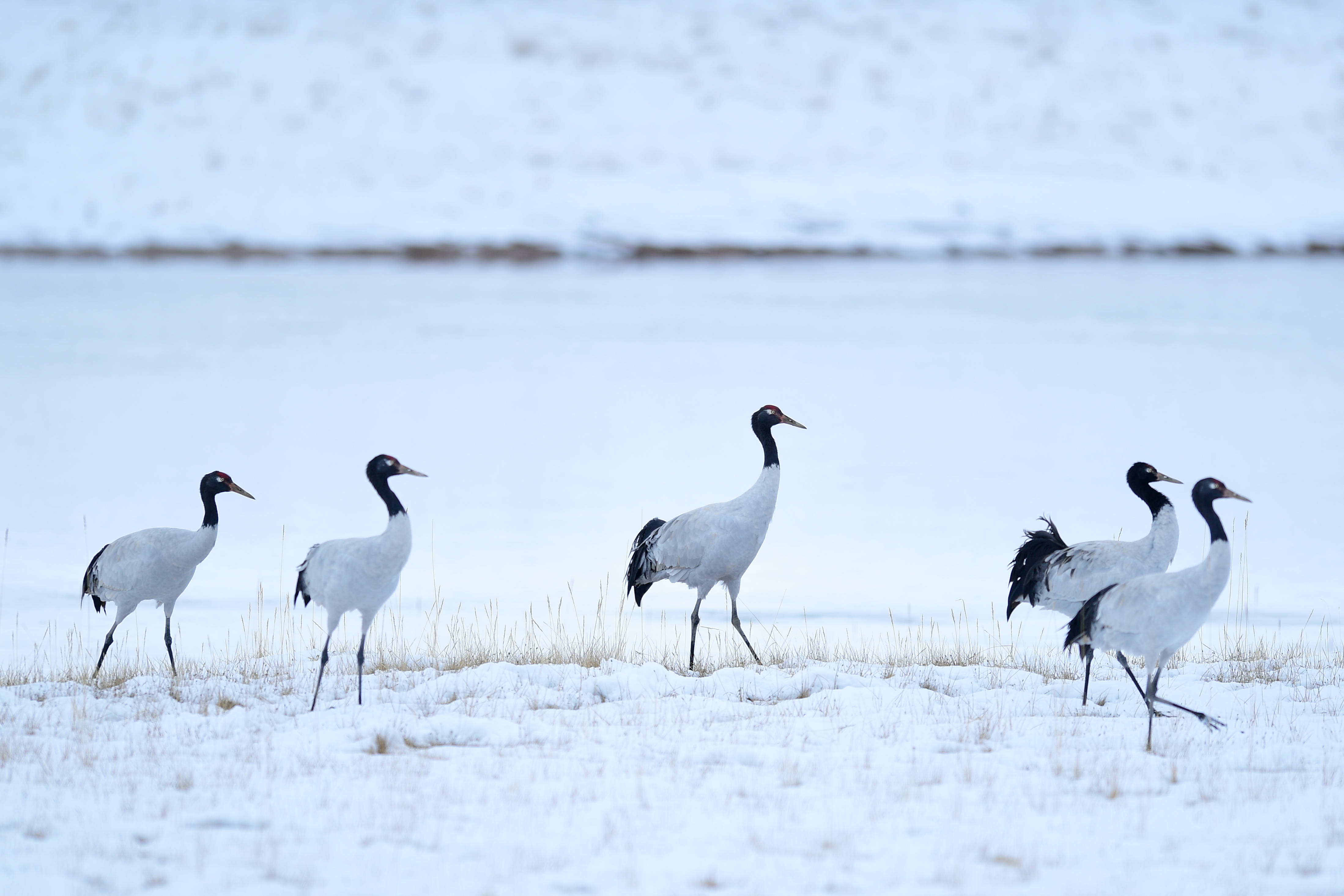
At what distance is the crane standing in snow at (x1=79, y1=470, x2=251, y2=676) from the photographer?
8031mm

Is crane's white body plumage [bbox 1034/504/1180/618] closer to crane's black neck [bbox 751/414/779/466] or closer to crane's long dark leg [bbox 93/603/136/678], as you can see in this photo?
crane's black neck [bbox 751/414/779/466]

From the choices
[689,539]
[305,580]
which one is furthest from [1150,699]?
[305,580]

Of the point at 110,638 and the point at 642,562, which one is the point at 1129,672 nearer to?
the point at 642,562

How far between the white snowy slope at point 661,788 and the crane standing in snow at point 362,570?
455 millimetres

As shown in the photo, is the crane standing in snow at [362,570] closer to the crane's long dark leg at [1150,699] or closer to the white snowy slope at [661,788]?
the white snowy slope at [661,788]

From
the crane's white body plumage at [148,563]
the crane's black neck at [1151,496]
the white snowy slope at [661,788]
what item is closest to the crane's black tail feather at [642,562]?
the white snowy slope at [661,788]

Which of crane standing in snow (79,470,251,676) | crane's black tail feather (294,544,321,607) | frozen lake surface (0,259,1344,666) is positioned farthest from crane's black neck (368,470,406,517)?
frozen lake surface (0,259,1344,666)

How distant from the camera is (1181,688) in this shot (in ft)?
25.3

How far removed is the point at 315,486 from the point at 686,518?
9.26 metres

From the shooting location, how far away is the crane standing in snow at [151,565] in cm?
803

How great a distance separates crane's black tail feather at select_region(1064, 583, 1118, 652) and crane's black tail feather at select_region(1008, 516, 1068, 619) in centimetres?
118

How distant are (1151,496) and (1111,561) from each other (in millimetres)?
590

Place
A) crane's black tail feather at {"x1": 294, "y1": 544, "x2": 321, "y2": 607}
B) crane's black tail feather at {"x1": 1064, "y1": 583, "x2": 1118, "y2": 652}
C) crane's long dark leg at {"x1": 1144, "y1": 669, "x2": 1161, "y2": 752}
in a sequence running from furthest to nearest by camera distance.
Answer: crane's black tail feather at {"x1": 294, "y1": 544, "x2": 321, "y2": 607}
crane's black tail feather at {"x1": 1064, "y1": 583, "x2": 1118, "y2": 652}
crane's long dark leg at {"x1": 1144, "y1": 669, "x2": 1161, "y2": 752}

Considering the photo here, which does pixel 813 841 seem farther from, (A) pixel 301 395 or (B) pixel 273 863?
(A) pixel 301 395
